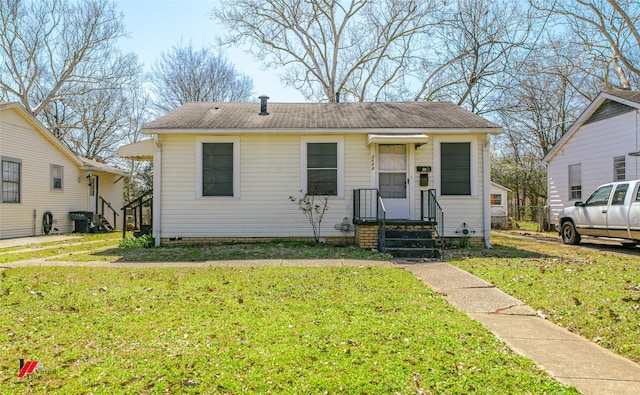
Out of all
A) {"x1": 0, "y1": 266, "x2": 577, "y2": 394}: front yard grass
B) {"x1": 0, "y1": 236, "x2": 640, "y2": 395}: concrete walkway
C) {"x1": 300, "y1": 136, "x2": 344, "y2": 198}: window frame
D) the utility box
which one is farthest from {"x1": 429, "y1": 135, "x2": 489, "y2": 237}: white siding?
the utility box

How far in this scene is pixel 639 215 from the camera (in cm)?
912

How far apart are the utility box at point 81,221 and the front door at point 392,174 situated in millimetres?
12702

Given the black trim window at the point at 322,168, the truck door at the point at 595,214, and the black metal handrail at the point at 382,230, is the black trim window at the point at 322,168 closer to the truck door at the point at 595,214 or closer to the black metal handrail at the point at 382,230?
the black metal handrail at the point at 382,230

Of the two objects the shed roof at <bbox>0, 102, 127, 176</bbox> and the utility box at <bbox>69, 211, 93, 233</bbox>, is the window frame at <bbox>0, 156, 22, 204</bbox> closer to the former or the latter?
the shed roof at <bbox>0, 102, 127, 176</bbox>

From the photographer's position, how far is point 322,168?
1069 cm

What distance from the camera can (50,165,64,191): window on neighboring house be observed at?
52.3 feet

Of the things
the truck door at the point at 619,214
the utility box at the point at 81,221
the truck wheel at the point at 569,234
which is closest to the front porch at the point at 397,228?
the truck door at the point at 619,214

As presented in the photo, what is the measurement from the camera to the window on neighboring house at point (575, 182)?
15.2m

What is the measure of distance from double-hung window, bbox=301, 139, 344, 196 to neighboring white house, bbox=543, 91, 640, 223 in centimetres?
871

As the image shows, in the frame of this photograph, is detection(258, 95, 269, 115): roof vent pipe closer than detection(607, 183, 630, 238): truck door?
No

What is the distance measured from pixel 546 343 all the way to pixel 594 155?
44.0 feet

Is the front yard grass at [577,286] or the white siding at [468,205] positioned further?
the white siding at [468,205]

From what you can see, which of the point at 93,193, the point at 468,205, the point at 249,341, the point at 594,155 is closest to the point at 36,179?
the point at 93,193

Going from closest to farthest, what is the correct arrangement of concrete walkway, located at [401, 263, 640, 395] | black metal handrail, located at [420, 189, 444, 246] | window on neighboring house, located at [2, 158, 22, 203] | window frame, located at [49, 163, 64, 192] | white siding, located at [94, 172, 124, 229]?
1. concrete walkway, located at [401, 263, 640, 395]
2. black metal handrail, located at [420, 189, 444, 246]
3. window on neighboring house, located at [2, 158, 22, 203]
4. window frame, located at [49, 163, 64, 192]
5. white siding, located at [94, 172, 124, 229]
